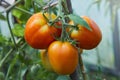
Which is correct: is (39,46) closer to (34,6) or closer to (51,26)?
(51,26)

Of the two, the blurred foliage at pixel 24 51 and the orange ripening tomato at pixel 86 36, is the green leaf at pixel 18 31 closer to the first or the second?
the blurred foliage at pixel 24 51

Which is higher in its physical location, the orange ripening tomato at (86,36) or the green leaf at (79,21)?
the green leaf at (79,21)

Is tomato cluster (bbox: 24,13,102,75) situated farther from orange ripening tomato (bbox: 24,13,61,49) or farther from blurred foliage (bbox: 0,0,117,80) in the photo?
blurred foliage (bbox: 0,0,117,80)

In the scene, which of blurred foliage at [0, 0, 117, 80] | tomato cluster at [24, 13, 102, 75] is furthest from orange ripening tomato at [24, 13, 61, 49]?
blurred foliage at [0, 0, 117, 80]

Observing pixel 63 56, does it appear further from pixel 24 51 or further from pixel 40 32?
pixel 24 51

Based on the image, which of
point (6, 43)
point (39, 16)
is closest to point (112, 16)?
point (6, 43)

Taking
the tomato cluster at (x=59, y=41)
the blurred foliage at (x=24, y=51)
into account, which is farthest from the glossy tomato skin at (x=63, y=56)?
the blurred foliage at (x=24, y=51)

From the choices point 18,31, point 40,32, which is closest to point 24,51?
point 18,31
